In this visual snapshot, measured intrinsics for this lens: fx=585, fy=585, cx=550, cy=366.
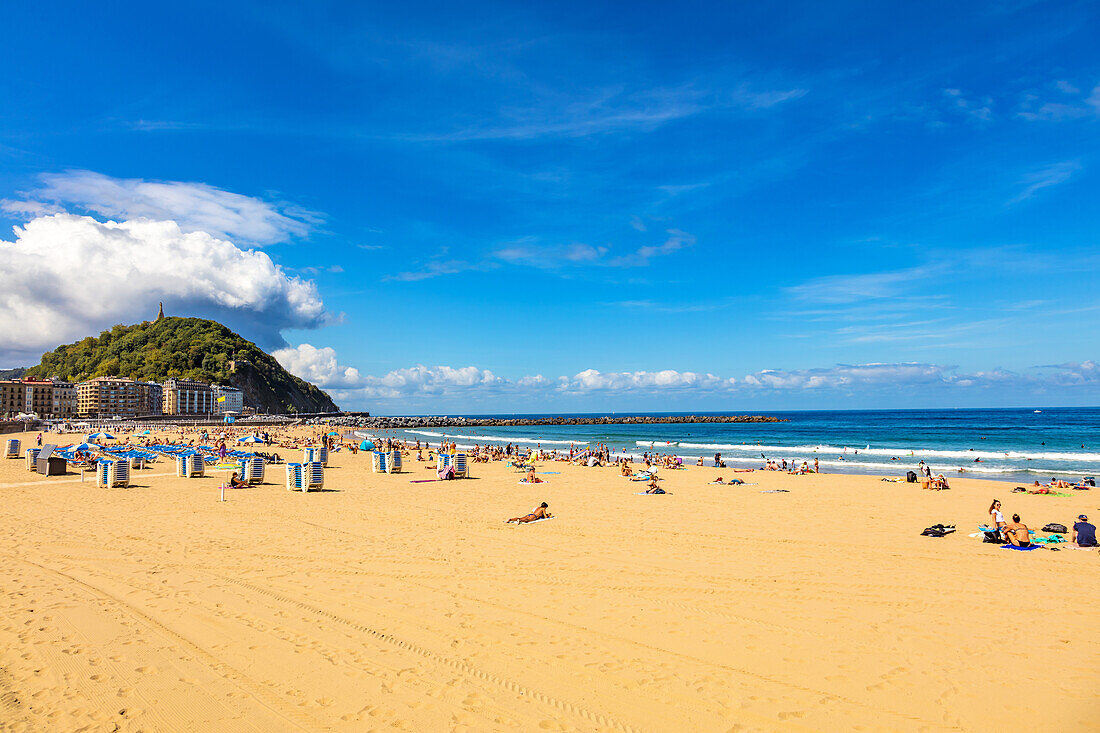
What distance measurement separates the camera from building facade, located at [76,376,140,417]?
105 m

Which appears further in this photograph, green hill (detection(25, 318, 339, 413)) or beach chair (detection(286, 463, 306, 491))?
green hill (detection(25, 318, 339, 413))

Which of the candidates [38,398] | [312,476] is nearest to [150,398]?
[38,398]

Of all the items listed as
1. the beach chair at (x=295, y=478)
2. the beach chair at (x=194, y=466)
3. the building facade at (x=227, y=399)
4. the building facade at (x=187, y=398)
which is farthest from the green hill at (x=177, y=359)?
the beach chair at (x=295, y=478)

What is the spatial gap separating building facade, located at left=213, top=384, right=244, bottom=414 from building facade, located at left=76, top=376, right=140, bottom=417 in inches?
520

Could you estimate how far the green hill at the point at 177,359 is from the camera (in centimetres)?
13062

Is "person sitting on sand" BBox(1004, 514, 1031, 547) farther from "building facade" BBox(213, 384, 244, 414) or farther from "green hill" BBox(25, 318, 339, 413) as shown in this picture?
"green hill" BBox(25, 318, 339, 413)

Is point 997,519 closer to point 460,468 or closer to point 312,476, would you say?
point 460,468

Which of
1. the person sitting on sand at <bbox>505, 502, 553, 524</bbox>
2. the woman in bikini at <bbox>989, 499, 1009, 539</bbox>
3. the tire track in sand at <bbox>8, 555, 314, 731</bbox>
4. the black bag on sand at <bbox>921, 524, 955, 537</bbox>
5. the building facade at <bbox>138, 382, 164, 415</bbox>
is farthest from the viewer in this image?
the building facade at <bbox>138, 382, 164, 415</bbox>

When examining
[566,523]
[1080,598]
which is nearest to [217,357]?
[566,523]

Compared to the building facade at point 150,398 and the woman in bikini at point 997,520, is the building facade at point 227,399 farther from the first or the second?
the woman in bikini at point 997,520

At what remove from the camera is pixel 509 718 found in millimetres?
4582

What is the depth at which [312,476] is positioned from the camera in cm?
1864

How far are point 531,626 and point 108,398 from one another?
421 ft

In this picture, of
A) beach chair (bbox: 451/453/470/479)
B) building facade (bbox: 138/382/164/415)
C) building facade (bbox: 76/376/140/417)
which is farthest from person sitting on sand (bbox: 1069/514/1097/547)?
building facade (bbox: 138/382/164/415)
